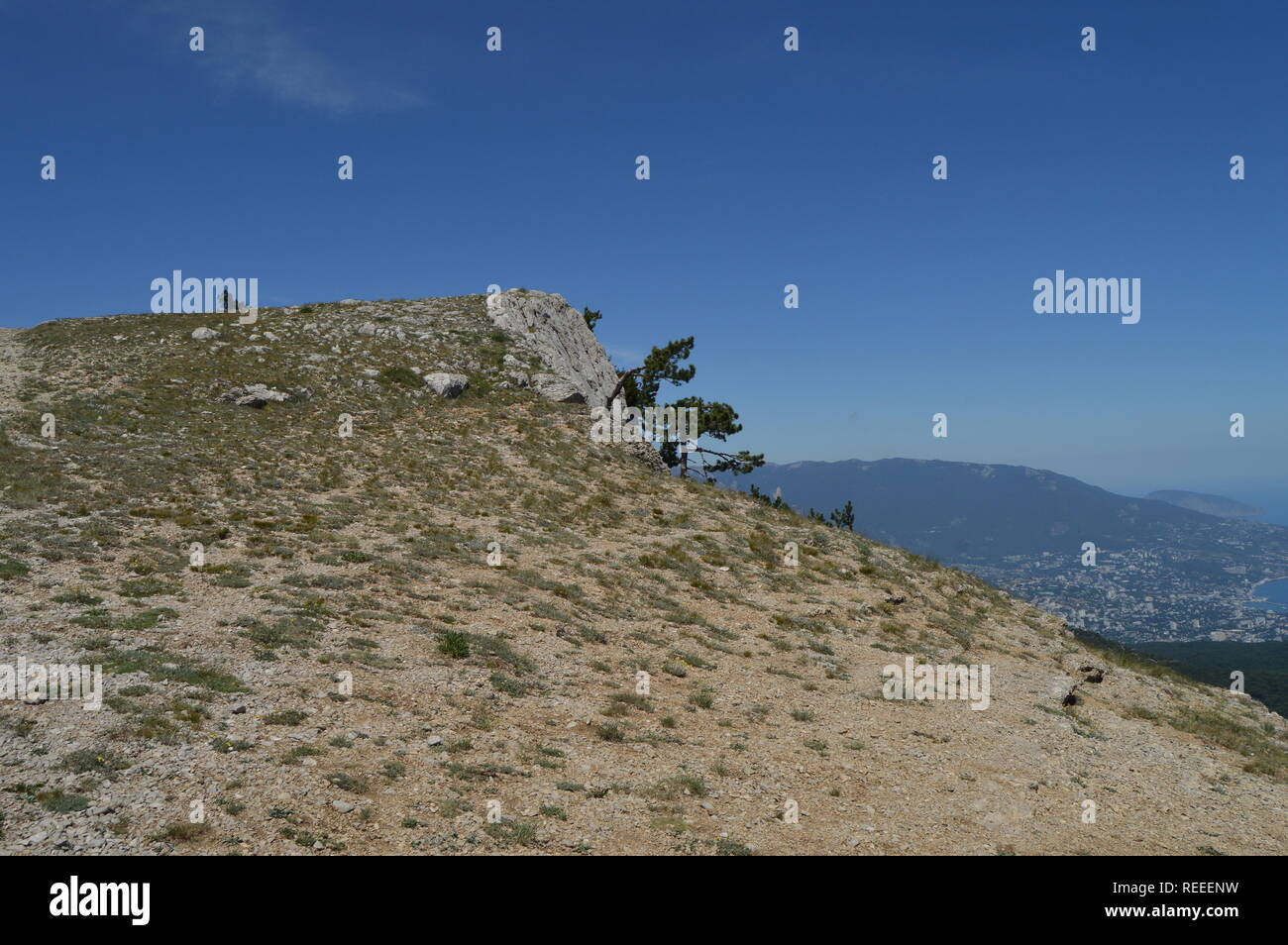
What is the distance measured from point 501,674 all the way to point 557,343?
43.2 meters

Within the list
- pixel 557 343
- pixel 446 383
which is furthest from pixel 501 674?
pixel 557 343

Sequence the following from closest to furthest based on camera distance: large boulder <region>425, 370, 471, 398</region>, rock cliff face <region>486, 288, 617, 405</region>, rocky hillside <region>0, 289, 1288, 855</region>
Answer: rocky hillside <region>0, 289, 1288, 855</region> < large boulder <region>425, 370, 471, 398</region> < rock cliff face <region>486, 288, 617, 405</region>

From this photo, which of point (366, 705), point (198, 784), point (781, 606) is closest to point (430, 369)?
point (781, 606)

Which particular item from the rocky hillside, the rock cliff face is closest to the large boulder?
the rock cliff face

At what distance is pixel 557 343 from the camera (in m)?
55.7

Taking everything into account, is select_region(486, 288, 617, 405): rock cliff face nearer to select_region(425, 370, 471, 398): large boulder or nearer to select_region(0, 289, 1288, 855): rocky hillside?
select_region(425, 370, 471, 398): large boulder

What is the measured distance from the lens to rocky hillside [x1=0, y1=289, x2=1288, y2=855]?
9953mm

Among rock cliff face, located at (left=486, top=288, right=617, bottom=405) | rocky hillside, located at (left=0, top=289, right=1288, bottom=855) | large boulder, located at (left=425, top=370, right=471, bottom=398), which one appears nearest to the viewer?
rocky hillside, located at (left=0, top=289, right=1288, bottom=855)

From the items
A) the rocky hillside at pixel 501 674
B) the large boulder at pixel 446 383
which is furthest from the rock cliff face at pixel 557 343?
the rocky hillside at pixel 501 674

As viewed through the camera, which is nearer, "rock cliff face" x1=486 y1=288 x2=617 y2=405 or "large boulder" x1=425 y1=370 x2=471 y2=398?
"large boulder" x1=425 y1=370 x2=471 y2=398

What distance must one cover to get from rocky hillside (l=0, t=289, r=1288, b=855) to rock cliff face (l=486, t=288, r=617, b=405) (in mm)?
13285

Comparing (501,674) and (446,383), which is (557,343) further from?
(501,674)
